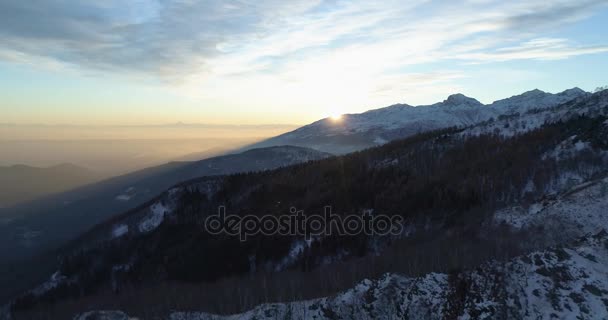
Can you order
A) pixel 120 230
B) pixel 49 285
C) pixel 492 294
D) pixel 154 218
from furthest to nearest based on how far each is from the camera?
pixel 120 230
pixel 154 218
pixel 49 285
pixel 492 294

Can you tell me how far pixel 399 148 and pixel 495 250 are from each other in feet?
203

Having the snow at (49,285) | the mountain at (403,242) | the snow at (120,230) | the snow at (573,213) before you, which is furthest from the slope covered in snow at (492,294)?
the snow at (120,230)

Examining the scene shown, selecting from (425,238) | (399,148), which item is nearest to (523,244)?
(425,238)

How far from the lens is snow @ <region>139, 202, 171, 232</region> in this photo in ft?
334

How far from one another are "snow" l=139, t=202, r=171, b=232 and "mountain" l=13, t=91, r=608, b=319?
0.36 m

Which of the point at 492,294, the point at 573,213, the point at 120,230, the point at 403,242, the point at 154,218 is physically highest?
the point at 573,213

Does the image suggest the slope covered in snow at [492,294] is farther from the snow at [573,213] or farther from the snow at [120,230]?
the snow at [120,230]

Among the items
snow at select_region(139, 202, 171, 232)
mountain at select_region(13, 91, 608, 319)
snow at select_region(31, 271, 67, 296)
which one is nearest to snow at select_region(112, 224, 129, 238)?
mountain at select_region(13, 91, 608, 319)

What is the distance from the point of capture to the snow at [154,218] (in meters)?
102

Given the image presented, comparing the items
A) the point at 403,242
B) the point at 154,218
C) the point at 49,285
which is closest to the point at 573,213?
the point at 403,242

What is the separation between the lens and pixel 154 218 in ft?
341

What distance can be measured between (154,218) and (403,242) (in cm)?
7829

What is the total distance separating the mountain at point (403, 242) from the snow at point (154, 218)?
1.19 ft

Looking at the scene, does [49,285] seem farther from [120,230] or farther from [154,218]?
[154,218]
